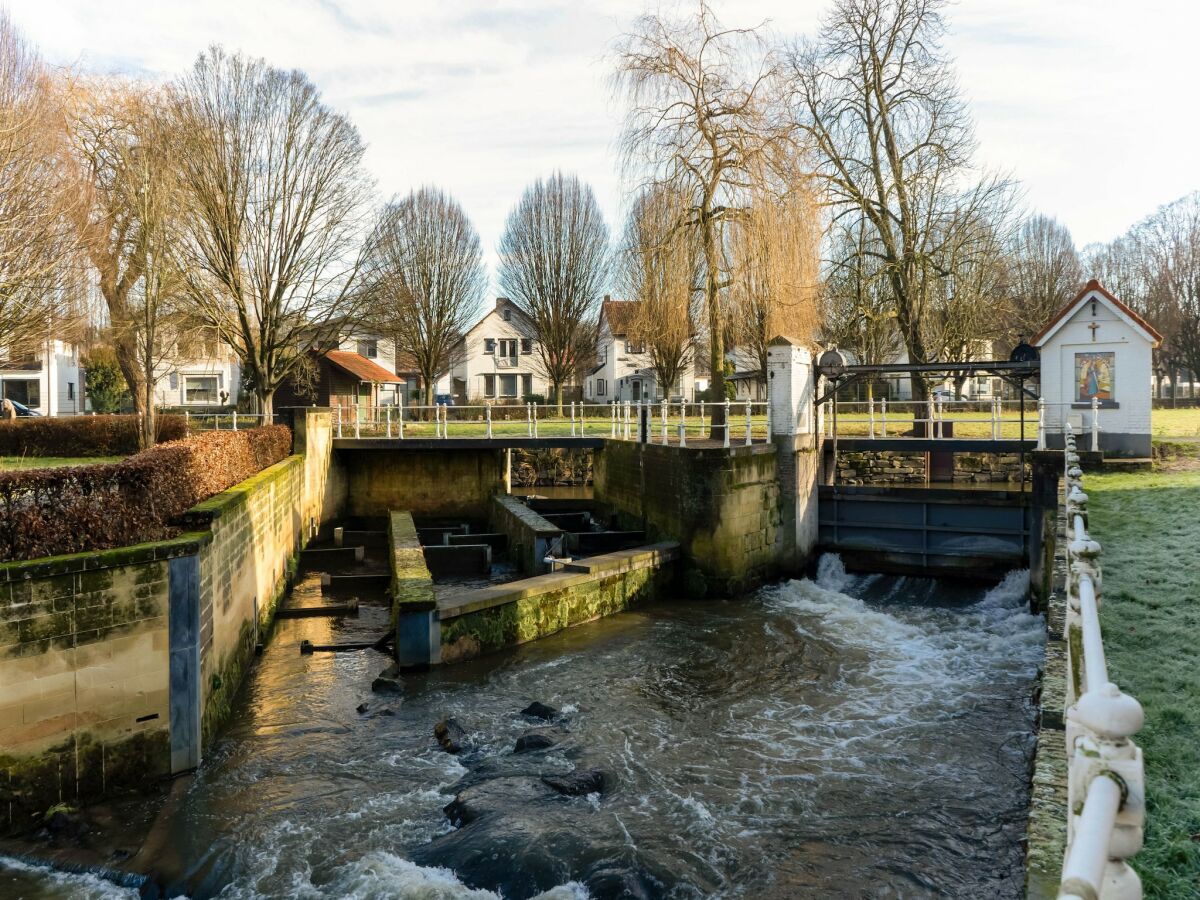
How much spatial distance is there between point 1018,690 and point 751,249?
1079cm

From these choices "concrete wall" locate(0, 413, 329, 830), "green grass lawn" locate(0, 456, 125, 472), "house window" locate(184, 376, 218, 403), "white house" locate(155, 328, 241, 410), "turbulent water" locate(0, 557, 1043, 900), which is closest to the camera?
"turbulent water" locate(0, 557, 1043, 900)

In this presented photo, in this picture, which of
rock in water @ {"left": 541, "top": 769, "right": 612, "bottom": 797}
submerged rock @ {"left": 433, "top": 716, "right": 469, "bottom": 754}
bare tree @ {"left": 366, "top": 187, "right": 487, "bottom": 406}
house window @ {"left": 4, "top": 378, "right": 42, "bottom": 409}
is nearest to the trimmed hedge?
bare tree @ {"left": 366, "top": 187, "right": 487, "bottom": 406}

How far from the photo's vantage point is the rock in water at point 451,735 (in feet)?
28.2

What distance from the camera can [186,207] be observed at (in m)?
22.3

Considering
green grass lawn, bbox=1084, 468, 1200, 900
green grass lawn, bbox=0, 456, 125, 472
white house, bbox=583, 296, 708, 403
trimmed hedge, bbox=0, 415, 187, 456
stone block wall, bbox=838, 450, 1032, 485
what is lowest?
green grass lawn, bbox=1084, 468, 1200, 900

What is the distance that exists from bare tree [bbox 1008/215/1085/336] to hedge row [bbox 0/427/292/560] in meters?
30.5

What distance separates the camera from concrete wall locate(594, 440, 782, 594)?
15453 mm

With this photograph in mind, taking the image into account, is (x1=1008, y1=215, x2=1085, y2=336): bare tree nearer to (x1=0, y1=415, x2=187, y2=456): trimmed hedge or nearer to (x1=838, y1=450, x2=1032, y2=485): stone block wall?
(x1=838, y1=450, x2=1032, y2=485): stone block wall

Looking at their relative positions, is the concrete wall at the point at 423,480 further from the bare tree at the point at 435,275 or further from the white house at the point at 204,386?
the white house at the point at 204,386

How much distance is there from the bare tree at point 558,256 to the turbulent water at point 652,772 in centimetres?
2680

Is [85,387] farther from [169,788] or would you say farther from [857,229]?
[169,788]

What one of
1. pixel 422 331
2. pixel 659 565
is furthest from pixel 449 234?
pixel 659 565

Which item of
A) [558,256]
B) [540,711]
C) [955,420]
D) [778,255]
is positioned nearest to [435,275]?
[558,256]

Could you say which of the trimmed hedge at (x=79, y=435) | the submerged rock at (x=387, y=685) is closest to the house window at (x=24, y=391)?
the trimmed hedge at (x=79, y=435)
